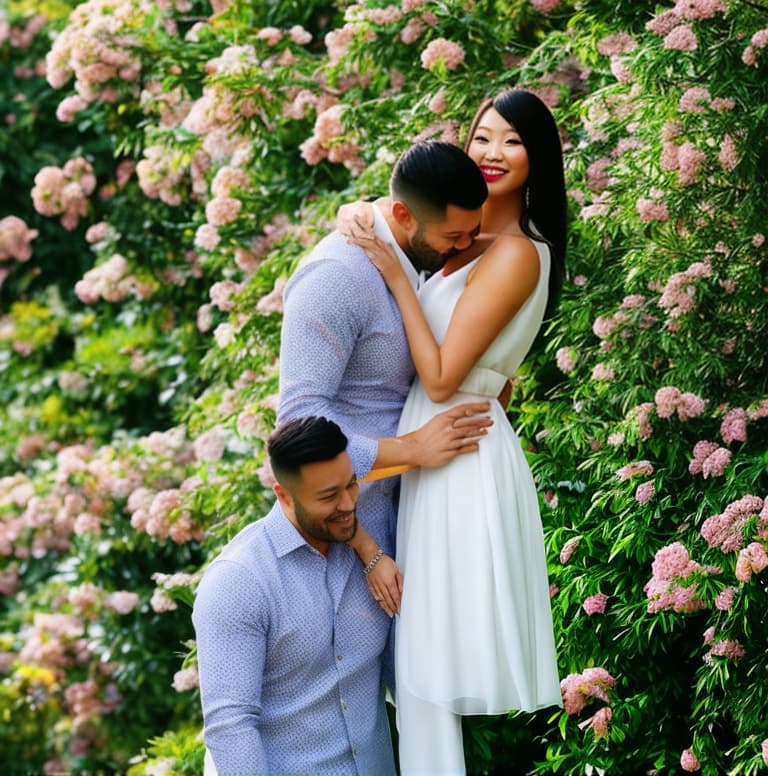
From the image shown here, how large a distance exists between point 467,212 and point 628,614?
65.2 inches

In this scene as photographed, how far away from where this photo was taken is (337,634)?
10.6 feet

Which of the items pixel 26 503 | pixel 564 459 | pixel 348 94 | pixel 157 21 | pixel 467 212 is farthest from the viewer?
pixel 26 503

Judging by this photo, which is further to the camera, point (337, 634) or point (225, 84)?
point (225, 84)

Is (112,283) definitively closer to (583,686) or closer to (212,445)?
(212,445)

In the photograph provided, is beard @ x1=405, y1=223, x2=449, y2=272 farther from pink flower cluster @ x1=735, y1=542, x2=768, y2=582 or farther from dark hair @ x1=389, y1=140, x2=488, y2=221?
pink flower cluster @ x1=735, y1=542, x2=768, y2=582

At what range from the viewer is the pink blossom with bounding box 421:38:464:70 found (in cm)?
493

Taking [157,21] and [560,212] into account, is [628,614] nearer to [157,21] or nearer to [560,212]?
[560,212]

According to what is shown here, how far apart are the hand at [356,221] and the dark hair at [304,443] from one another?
→ 437mm

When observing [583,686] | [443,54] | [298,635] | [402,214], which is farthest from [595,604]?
[443,54]

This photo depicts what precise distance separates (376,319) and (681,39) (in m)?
1.47

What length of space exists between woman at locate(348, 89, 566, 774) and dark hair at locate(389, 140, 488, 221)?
5.7 inches

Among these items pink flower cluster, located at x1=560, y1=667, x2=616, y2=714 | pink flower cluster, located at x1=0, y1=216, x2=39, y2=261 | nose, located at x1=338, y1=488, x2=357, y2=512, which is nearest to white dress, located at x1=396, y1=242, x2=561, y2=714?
nose, located at x1=338, y1=488, x2=357, y2=512

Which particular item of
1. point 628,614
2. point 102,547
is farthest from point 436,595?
point 102,547

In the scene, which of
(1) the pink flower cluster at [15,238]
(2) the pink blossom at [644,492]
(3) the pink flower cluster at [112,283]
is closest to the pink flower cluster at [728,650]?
(2) the pink blossom at [644,492]
